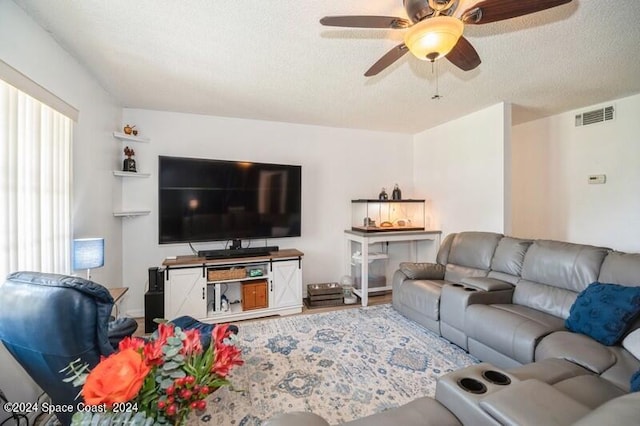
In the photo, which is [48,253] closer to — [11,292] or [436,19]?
[11,292]

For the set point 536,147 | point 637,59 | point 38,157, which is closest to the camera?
point 38,157

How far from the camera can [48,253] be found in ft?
5.99

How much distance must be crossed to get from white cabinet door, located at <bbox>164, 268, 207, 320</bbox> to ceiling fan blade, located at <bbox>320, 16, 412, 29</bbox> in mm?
2697

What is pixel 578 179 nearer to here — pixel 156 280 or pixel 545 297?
pixel 545 297

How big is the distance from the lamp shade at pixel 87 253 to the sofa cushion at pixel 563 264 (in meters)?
3.72

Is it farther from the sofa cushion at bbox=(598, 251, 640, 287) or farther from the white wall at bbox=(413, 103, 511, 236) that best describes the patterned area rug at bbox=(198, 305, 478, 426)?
the white wall at bbox=(413, 103, 511, 236)

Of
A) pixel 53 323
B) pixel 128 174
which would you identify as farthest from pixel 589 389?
pixel 128 174

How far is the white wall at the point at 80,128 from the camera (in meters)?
1.53

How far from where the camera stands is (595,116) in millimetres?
3105

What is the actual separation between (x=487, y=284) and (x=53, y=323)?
3015 mm

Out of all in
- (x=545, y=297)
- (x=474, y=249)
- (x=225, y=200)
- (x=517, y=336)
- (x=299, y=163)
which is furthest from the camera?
(x=299, y=163)

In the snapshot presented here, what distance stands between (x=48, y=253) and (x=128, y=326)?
0.75 meters

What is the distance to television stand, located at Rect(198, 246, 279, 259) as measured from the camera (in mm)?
3148

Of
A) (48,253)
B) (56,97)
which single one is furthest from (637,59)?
(48,253)
